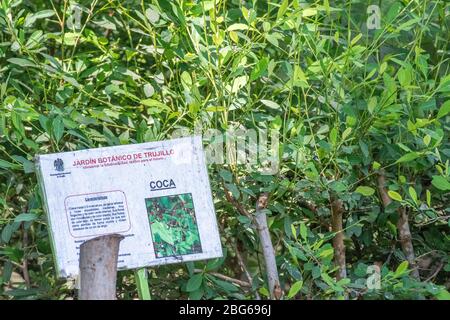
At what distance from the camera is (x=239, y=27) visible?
2699mm

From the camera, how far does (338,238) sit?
9.78ft

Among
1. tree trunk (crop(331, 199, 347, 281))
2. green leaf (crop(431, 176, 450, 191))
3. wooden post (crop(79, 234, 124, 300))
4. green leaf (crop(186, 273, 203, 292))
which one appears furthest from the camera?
tree trunk (crop(331, 199, 347, 281))

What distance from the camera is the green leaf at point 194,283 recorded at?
2.69 meters

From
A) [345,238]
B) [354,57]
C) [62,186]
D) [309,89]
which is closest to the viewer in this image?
[62,186]

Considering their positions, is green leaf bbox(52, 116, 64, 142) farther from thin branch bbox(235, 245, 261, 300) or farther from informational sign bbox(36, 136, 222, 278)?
thin branch bbox(235, 245, 261, 300)

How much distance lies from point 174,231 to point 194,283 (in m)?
0.42

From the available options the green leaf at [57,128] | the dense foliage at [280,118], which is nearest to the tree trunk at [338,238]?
the dense foliage at [280,118]

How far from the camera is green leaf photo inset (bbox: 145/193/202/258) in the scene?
2336mm

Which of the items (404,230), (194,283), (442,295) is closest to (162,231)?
(194,283)

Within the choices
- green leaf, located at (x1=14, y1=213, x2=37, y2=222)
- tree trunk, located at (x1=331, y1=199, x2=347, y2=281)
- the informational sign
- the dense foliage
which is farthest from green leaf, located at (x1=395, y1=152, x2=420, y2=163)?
green leaf, located at (x1=14, y1=213, x2=37, y2=222)

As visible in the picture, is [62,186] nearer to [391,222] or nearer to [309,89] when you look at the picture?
[309,89]

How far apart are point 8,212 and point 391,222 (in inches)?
51.2

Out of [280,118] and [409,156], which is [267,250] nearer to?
[280,118]
